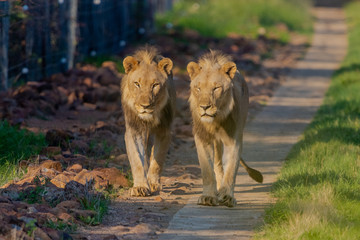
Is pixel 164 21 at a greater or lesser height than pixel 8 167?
lesser

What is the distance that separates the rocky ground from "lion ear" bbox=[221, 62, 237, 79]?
1.15 m

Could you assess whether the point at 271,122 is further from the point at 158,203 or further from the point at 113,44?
the point at 113,44

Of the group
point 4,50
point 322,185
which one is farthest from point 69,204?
point 4,50

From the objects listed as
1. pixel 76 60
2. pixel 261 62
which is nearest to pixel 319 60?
pixel 261 62

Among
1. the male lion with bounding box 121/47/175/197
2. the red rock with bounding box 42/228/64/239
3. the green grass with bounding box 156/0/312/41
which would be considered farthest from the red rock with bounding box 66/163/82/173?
the green grass with bounding box 156/0/312/41

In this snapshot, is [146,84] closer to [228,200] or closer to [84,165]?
[228,200]

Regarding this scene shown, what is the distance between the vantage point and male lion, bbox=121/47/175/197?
22.7 ft

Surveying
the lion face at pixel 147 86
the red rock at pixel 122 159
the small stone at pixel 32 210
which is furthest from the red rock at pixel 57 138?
the small stone at pixel 32 210

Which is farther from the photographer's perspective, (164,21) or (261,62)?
(164,21)

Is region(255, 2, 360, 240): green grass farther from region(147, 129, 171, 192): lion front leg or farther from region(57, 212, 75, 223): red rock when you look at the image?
region(57, 212, 75, 223): red rock

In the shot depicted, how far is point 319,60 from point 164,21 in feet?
20.2

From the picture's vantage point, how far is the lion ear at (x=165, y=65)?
7062mm

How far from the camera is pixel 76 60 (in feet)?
47.6

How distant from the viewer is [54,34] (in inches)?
526
